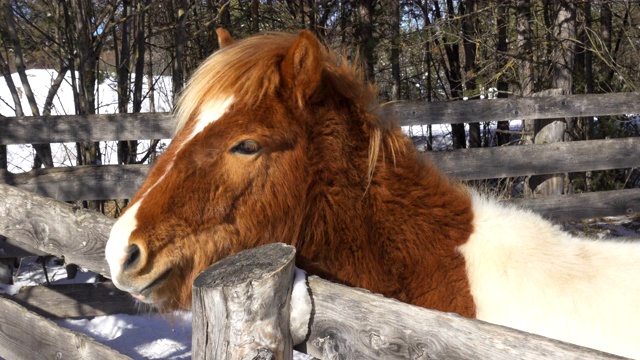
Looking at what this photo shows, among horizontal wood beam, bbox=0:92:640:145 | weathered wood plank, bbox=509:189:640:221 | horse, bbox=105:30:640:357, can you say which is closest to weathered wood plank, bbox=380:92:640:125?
horizontal wood beam, bbox=0:92:640:145

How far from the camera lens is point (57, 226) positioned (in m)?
2.89

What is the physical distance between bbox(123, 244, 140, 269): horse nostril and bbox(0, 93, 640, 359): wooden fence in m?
0.58

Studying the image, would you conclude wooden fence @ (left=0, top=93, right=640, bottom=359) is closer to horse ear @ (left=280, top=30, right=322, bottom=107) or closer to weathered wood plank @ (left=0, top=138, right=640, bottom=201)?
weathered wood plank @ (left=0, top=138, right=640, bottom=201)

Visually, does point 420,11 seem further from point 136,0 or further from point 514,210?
point 514,210

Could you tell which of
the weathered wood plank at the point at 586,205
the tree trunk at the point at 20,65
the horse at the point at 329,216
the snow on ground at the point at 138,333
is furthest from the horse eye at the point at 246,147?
the tree trunk at the point at 20,65

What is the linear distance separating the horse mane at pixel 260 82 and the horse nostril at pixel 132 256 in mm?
569

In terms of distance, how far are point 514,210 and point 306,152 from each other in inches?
32.5

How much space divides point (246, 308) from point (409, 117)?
4.36 meters

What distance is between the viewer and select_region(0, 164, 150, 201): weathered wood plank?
A: 4.82 m

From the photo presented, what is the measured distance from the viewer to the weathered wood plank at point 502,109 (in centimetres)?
559

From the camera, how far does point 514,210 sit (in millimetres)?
2191

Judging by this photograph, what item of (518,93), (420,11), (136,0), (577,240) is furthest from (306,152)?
(420,11)

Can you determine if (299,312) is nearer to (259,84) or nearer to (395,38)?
(259,84)

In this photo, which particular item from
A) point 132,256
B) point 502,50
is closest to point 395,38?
point 502,50
